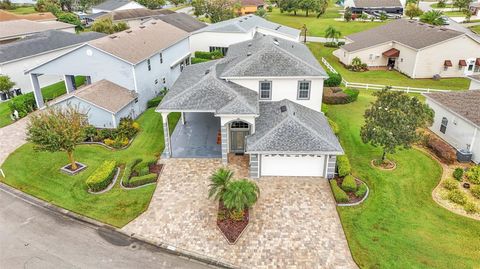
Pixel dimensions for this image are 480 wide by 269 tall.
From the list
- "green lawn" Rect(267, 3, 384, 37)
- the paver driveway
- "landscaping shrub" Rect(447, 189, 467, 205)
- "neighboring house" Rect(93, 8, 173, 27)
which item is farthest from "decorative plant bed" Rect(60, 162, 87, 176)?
"green lawn" Rect(267, 3, 384, 37)

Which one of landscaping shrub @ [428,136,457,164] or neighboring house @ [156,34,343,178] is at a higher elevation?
neighboring house @ [156,34,343,178]

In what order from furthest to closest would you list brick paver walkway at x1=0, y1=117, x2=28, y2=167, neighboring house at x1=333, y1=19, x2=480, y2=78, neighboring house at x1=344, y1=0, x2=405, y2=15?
neighboring house at x1=344, y1=0, x2=405, y2=15 < neighboring house at x1=333, y1=19, x2=480, y2=78 < brick paver walkway at x1=0, y1=117, x2=28, y2=167

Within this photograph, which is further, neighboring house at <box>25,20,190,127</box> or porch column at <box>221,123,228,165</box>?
neighboring house at <box>25,20,190,127</box>

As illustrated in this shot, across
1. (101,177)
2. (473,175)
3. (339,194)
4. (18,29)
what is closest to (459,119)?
(473,175)

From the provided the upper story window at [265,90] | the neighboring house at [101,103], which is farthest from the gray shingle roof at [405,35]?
the neighboring house at [101,103]

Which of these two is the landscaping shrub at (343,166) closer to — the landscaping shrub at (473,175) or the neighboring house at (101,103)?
the landscaping shrub at (473,175)

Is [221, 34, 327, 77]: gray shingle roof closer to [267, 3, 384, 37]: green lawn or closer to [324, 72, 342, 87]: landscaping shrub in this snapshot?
[324, 72, 342, 87]: landscaping shrub

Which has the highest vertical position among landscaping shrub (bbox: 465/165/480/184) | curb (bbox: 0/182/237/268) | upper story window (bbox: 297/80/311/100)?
upper story window (bbox: 297/80/311/100)

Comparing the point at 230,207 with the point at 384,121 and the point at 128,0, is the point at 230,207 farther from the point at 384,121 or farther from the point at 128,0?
the point at 128,0
